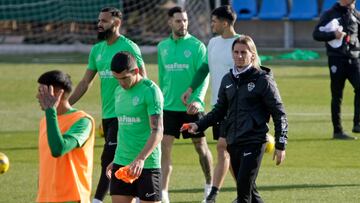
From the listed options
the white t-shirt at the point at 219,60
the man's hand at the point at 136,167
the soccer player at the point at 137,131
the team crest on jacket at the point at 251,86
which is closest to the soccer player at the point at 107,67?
the white t-shirt at the point at 219,60

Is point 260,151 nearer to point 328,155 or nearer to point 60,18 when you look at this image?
point 328,155

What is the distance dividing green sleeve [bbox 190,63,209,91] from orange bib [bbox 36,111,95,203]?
458cm

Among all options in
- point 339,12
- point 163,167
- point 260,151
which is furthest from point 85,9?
point 260,151

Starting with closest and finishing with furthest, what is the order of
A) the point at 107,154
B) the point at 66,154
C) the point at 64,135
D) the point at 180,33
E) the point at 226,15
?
the point at 64,135 → the point at 66,154 → the point at 107,154 → the point at 226,15 → the point at 180,33

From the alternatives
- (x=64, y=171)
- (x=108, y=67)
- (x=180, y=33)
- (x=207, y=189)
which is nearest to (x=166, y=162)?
(x=207, y=189)

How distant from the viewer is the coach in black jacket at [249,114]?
35.5 feet

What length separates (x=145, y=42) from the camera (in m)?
36.0

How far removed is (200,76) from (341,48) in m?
5.64

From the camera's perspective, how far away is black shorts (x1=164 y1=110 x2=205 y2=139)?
13828 millimetres

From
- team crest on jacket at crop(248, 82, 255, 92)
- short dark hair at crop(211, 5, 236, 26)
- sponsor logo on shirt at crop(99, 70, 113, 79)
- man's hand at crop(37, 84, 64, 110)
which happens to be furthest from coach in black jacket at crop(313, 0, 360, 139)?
man's hand at crop(37, 84, 64, 110)

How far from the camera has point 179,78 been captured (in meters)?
A: 14.0

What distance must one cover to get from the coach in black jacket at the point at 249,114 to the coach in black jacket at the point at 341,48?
757 cm

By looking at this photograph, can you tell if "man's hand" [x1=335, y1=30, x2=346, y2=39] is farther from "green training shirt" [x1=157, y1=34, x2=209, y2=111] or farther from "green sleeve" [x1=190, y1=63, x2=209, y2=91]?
"green sleeve" [x1=190, y1=63, x2=209, y2=91]

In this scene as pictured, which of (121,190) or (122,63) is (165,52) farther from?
(122,63)
